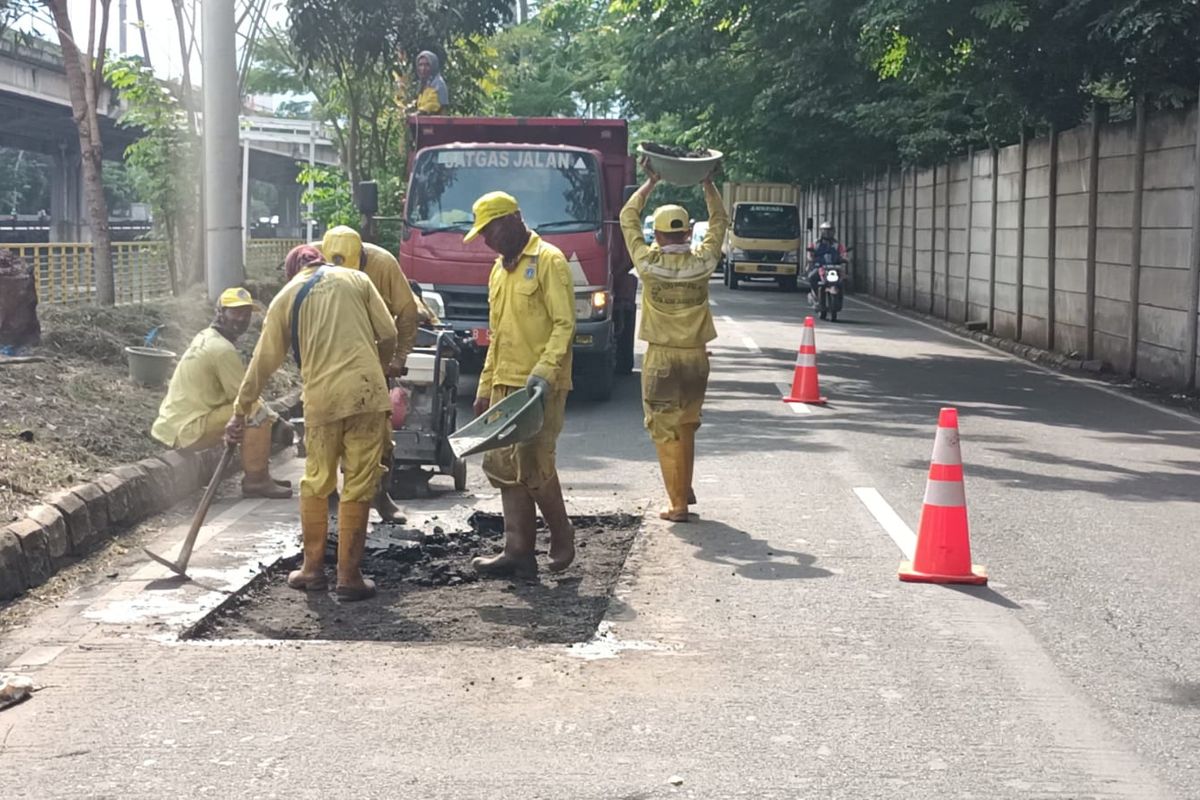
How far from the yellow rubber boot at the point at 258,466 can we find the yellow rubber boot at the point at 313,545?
2.54m

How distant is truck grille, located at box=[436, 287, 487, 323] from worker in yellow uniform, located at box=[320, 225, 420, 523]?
18.0ft

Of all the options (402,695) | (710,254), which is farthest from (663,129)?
(402,695)

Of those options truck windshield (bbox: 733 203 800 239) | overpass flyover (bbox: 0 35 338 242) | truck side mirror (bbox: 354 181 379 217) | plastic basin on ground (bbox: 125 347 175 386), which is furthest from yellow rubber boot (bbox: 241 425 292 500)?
truck windshield (bbox: 733 203 800 239)

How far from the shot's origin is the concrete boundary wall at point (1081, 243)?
686 inches

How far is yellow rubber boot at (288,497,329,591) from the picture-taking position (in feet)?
24.6

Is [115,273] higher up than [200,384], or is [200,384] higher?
[115,273]

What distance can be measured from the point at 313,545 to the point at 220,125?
7.15m

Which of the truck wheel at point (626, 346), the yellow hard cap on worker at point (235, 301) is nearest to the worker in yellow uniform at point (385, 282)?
the yellow hard cap on worker at point (235, 301)

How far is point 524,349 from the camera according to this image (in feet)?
25.7

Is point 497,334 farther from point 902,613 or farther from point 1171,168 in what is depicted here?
point 1171,168

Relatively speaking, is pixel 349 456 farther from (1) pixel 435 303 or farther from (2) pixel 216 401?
(1) pixel 435 303

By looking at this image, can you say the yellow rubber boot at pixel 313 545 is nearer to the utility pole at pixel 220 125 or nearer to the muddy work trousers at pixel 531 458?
the muddy work trousers at pixel 531 458

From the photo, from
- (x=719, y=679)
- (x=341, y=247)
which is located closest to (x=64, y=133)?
(x=341, y=247)

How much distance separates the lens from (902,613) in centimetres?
703
